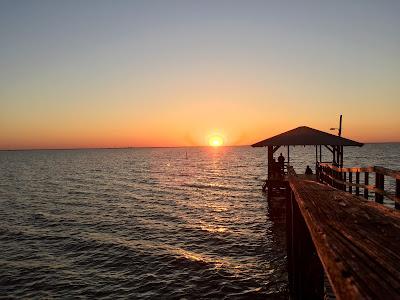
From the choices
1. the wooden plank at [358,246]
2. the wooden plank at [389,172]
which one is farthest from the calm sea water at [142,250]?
the wooden plank at [358,246]

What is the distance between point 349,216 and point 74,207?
90.3 feet

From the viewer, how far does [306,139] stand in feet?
71.9

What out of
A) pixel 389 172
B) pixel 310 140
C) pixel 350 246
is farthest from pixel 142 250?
pixel 350 246

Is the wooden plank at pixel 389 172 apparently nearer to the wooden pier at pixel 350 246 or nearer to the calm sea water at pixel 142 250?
the wooden pier at pixel 350 246

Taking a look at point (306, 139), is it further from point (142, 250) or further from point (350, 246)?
point (350, 246)

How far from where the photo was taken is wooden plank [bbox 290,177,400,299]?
8.44 ft

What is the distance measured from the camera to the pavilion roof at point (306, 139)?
834 inches

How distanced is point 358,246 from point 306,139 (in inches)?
742

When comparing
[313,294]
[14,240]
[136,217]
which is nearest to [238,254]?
[313,294]

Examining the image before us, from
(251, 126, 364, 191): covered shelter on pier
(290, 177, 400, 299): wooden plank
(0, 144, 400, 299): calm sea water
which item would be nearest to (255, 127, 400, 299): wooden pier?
(290, 177, 400, 299): wooden plank

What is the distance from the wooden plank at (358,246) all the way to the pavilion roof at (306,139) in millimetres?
14863

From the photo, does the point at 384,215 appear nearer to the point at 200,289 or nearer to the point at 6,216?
the point at 200,289

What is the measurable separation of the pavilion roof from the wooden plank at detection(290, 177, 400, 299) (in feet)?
48.8

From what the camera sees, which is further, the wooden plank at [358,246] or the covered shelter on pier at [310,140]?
the covered shelter on pier at [310,140]
